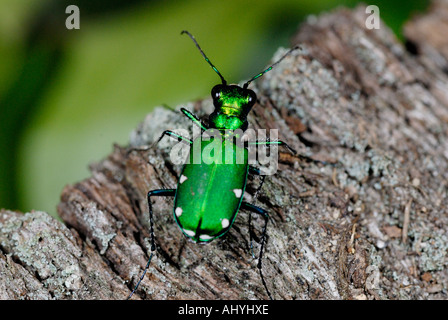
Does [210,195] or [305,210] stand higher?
[210,195]

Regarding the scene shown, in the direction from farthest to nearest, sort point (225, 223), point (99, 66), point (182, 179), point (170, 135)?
1. point (99, 66)
2. point (170, 135)
3. point (182, 179)
4. point (225, 223)

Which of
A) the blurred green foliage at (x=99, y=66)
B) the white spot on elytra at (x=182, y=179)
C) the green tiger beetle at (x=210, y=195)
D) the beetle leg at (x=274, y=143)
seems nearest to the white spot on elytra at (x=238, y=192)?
the green tiger beetle at (x=210, y=195)

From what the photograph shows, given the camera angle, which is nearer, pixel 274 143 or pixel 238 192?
pixel 238 192

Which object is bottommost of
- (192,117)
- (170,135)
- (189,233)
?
(189,233)

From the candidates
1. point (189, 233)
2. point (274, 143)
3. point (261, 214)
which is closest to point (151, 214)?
point (189, 233)

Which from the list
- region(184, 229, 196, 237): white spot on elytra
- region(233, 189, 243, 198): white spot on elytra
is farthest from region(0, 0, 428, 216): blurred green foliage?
region(184, 229, 196, 237): white spot on elytra

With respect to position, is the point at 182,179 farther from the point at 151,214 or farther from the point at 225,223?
the point at 225,223
